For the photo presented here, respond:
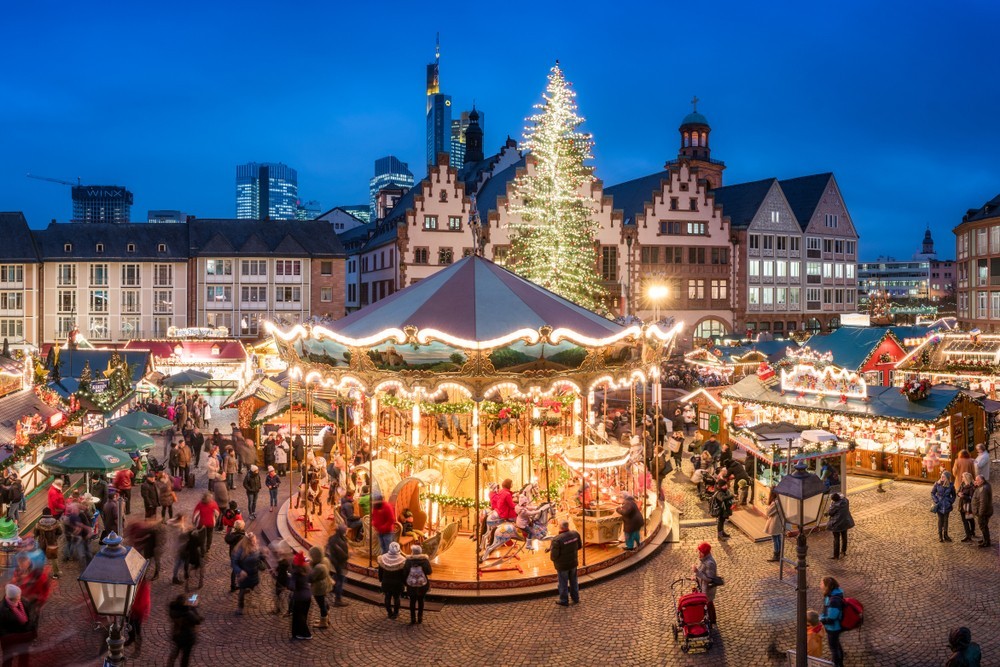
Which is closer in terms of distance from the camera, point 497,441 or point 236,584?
point 236,584

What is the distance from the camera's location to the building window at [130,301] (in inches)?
2044

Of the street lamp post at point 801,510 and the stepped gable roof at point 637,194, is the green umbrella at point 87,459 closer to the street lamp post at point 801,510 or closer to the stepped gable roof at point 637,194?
the street lamp post at point 801,510

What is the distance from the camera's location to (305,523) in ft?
50.5

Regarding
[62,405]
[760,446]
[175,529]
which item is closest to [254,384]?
[62,405]

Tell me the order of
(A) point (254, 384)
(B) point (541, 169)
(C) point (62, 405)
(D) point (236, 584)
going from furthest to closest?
1. (B) point (541, 169)
2. (A) point (254, 384)
3. (C) point (62, 405)
4. (D) point (236, 584)

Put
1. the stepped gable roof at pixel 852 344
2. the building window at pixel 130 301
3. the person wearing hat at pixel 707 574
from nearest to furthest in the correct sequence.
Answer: the person wearing hat at pixel 707 574
the stepped gable roof at pixel 852 344
the building window at pixel 130 301

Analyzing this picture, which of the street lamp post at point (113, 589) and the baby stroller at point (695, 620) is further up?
the street lamp post at point (113, 589)

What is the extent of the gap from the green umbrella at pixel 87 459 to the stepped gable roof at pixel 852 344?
2560 cm

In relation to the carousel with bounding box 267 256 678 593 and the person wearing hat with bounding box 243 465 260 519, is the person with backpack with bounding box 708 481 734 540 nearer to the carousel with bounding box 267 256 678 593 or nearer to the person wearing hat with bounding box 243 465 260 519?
the carousel with bounding box 267 256 678 593

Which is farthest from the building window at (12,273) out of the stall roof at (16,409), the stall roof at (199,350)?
the stall roof at (16,409)

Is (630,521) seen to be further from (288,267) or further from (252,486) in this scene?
(288,267)

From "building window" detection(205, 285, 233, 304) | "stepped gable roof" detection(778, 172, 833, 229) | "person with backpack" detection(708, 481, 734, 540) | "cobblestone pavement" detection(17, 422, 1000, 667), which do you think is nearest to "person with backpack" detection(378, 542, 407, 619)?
"cobblestone pavement" detection(17, 422, 1000, 667)

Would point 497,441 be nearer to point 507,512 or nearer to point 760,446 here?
point 507,512

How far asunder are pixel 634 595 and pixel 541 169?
24949 millimetres
